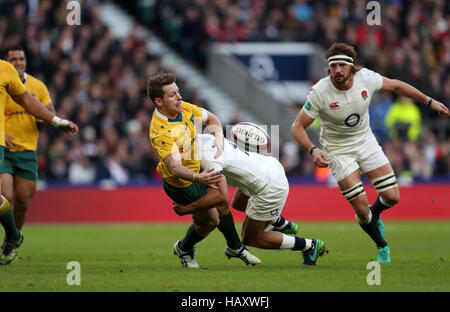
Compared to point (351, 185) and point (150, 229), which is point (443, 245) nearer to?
point (351, 185)

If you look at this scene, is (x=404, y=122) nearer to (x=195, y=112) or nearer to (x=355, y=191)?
(x=355, y=191)

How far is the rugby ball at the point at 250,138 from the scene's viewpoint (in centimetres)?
973

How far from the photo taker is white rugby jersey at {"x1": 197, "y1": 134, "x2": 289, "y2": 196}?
367 inches

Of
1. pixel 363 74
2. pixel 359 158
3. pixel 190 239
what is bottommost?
pixel 190 239

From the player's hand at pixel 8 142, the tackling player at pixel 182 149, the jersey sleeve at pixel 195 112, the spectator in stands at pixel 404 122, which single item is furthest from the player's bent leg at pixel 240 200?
the spectator in stands at pixel 404 122

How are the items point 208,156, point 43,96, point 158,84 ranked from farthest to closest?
point 43,96
point 208,156
point 158,84

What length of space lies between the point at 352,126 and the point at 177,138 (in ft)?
8.16

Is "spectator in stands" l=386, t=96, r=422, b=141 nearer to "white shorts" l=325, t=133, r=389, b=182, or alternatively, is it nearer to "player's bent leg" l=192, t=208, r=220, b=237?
"white shorts" l=325, t=133, r=389, b=182

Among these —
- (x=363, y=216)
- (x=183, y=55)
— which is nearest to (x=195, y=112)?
(x=363, y=216)

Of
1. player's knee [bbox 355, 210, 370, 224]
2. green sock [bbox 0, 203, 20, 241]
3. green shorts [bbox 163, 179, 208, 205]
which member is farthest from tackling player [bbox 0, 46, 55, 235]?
player's knee [bbox 355, 210, 370, 224]

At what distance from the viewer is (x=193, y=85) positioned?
25.8 meters

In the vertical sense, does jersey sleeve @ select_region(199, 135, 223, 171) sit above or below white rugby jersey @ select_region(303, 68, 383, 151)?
below

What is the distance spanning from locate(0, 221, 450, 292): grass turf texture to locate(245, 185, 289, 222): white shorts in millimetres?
604

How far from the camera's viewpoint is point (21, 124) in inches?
445
